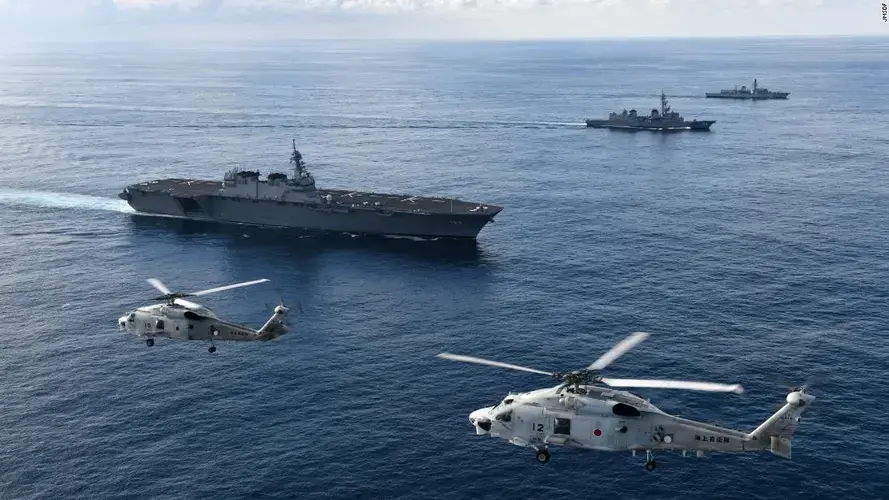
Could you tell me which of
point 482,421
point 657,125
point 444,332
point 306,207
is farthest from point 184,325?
point 657,125

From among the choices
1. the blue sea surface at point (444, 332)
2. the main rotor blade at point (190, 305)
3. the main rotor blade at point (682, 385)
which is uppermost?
the main rotor blade at point (682, 385)

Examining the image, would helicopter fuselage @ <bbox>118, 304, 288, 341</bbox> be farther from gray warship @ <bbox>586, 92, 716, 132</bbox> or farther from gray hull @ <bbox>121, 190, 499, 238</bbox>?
gray warship @ <bbox>586, 92, 716, 132</bbox>

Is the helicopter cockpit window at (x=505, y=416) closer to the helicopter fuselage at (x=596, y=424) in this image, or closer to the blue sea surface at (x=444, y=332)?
the helicopter fuselage at (x=596, y=424)

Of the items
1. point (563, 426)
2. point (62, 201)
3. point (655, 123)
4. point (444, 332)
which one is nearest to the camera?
point (563, 426)

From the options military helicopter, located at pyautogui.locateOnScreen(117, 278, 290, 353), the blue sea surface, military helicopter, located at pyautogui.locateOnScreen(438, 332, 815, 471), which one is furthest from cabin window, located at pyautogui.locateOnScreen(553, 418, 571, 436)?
military helicopter, located at pyautogui.locateOnScreen(117, 278, 290, 353)

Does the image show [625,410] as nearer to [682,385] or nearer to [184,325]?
[682,385]

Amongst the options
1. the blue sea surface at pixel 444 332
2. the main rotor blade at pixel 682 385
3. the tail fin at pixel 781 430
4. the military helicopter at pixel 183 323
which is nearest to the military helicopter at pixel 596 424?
the tail fin at pixel 781 430
